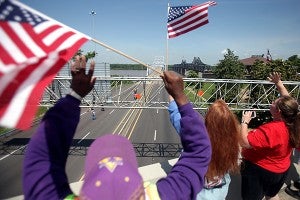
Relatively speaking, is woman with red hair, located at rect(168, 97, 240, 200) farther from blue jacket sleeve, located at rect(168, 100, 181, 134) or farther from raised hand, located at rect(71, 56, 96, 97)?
raised hand, located at rect(71, 56, 96, 97)

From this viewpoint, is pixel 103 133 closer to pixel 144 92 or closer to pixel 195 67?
pixel 144 92

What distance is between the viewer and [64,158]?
5.08ft

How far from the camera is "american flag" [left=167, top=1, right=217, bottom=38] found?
10.3 metres

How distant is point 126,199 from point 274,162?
118 inches

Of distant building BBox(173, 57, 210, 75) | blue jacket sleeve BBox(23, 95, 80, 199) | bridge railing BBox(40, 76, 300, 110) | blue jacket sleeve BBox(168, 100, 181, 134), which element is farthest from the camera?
distant building BBox(173, 57, 210, 75)

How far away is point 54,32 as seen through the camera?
2.31m

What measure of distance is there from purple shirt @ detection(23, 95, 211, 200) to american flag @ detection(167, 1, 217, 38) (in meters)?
9.02

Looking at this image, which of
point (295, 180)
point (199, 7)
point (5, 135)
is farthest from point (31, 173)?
point (5, 135)

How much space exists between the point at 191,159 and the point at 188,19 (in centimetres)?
943

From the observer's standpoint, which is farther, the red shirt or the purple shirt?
the red shirt

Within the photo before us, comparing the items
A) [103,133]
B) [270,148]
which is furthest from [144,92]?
[270,148]

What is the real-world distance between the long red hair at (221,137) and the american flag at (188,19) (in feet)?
26.1

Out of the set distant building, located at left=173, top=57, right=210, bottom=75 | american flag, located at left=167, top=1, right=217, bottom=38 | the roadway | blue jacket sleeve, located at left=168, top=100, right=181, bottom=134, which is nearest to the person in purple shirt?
blue jacket sleeve, located at left=168, top=100, right=181, bottom=134

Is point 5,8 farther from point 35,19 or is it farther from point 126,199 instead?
point 126,199
